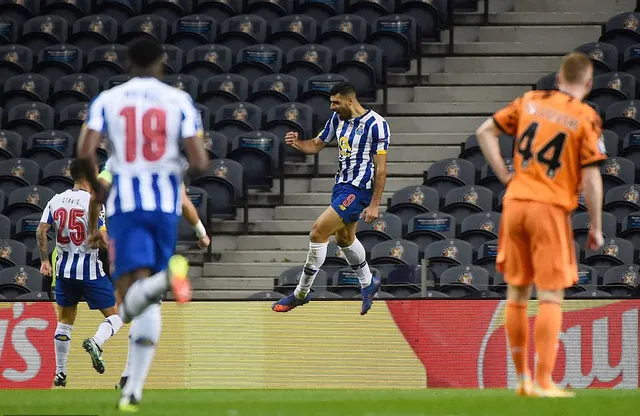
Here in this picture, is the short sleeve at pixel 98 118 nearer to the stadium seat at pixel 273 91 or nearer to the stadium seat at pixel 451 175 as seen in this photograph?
the stadium seat at pixel 451 175

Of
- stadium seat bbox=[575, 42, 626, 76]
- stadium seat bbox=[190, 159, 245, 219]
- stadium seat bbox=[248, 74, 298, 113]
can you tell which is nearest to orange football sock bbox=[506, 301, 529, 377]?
stadium seat bbox=[190, 159, 245, 219]

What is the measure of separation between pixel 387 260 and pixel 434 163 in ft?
9.33

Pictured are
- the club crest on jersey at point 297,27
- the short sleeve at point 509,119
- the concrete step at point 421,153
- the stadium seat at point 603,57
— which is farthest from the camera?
the club crest on jersey at point 297,27

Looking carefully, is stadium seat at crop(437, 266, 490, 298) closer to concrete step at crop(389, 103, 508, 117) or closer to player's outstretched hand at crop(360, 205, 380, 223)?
player's outstretched hand at crop(360, 205, 380, 223)

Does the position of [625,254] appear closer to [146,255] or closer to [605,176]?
[605,176]

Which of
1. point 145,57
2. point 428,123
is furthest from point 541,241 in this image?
point 428,123

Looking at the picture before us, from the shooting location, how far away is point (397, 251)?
15.8 metres

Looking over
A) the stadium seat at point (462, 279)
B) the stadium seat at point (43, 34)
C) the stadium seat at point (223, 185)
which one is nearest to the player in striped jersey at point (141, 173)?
the stadium seat at point (462, 279)

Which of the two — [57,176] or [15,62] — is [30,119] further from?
[57,176]

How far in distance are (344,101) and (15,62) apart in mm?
10251

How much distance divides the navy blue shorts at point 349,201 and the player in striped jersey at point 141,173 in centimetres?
497

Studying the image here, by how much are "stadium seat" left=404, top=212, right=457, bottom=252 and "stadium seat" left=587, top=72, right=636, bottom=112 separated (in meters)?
3.61

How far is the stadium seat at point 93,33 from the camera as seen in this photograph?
21.6 m

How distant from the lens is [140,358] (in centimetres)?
752
